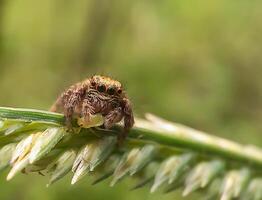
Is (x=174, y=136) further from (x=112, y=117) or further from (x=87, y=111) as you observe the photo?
(x=87, y=111)

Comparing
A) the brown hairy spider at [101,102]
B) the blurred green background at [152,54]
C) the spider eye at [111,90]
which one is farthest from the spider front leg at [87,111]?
the blurred green background at [152,54]

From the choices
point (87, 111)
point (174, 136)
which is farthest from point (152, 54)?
point (87, 111)

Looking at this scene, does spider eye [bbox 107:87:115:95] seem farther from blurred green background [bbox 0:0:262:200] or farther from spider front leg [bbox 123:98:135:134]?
blurred green background [bbox 0:0:262:200]

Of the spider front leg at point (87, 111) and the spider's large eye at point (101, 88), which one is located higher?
the spider's large eye at point (101, 88)

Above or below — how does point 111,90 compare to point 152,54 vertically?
above

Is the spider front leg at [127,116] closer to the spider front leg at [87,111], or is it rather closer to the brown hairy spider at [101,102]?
the brown hairy spider at [101,102]
